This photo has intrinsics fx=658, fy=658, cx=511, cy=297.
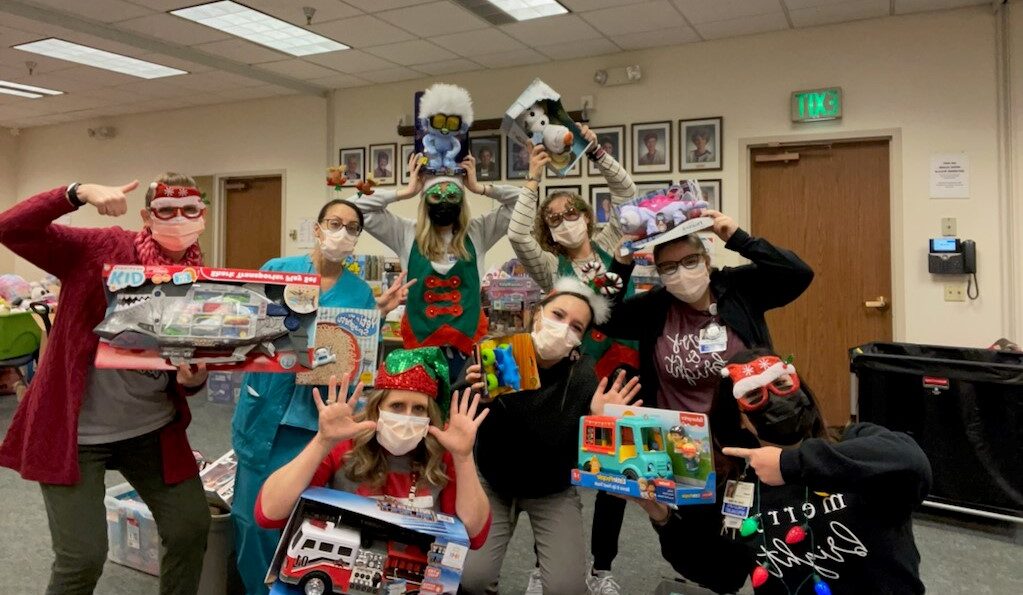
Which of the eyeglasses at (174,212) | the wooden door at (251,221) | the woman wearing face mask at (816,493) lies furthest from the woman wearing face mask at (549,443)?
the wooden door at (251,221)

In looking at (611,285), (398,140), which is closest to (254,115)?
(398,140)

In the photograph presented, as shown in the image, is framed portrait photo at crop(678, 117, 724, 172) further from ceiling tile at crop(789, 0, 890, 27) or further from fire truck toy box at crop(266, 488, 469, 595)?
fire truck toy box at crop(266, 488, 469, 595)

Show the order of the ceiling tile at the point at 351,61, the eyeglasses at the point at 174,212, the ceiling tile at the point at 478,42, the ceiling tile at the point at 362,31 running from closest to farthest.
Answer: the eyeglasses at the point at 174,212 → the ceiling tile at the point at 362,31 → the ceiling tile at the point at 478,42 → the ceiling tile at the point at 351,61

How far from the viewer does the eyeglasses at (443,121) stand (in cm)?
250

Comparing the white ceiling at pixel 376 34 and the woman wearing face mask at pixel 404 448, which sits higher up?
the white ceiling at pixel 376 34

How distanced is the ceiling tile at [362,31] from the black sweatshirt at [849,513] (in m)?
4.15

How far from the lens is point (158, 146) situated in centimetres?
768

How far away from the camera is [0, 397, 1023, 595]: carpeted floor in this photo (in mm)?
2596

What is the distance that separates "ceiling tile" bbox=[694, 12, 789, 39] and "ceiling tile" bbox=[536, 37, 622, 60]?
0.70 m

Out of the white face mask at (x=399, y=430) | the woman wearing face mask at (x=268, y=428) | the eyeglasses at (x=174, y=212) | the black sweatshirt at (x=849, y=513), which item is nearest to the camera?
the black sweatshirt at (x=849, y=513)

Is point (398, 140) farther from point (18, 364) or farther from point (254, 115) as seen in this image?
point (18, 364)

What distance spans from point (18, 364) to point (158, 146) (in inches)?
139

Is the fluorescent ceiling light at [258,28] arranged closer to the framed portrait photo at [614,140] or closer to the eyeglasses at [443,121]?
the framed portrait photo at [614,140]

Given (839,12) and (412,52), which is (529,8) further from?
(839,12)
